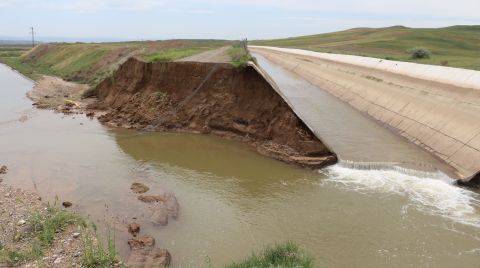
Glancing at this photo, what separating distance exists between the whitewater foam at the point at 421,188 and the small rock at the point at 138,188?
667 cm

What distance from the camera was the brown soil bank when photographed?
63.6ft

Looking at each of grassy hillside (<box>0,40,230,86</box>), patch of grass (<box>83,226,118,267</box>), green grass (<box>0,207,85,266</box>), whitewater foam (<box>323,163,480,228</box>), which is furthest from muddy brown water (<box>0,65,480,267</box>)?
grassy hillside (<box>0,40,230,86</box>)

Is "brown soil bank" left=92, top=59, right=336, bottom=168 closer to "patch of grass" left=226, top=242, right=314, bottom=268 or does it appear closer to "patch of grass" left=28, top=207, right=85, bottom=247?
"patch of grass" left=226, top=242, right=314, bottom=268

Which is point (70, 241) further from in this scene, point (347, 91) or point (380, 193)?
point (347, 91)

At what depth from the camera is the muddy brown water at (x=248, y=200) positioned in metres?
11.4

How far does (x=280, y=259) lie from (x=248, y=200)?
510 centimetres

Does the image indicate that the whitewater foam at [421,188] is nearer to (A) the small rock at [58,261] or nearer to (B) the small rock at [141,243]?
(B) the small rock at [141,243]

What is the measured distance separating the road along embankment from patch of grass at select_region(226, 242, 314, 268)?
31.2 ft

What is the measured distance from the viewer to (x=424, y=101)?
942 inches

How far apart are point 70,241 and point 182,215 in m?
3.58

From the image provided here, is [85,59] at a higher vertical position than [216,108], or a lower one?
higher

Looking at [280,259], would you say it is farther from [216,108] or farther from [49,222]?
[216,108]

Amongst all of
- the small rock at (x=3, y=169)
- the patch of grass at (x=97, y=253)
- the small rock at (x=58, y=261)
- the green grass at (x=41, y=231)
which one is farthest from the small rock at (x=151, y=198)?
the small rock at (x=3, y=169)

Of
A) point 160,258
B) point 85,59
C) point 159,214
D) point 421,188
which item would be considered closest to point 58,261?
point 160,258
